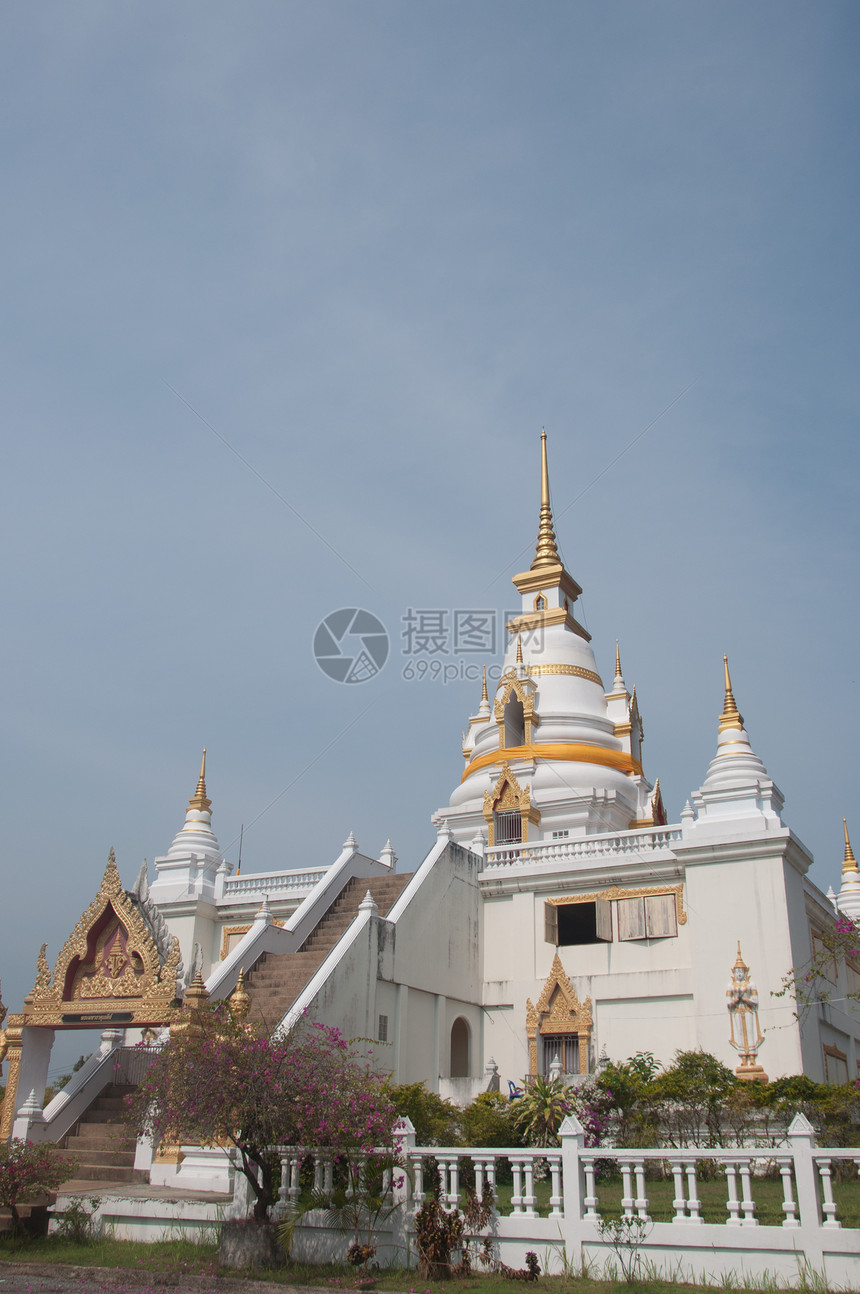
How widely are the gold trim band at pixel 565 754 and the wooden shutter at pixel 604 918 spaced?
25.0ft

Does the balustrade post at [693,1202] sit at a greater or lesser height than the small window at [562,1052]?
lesser

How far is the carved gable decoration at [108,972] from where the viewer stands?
1430 centimetres

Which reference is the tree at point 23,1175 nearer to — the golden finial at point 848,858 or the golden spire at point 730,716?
the golden spire at point 730,716

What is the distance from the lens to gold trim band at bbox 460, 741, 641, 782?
27.6 metres

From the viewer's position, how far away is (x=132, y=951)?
14.7 metres

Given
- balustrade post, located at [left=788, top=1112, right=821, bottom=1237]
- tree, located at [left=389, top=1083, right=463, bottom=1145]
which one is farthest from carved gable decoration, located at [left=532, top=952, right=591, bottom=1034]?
balustrade post, located at [left=788, top=1112, right=821, bottom=1237]

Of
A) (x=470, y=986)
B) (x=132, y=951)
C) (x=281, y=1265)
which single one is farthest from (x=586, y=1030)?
(x=281, y=1265)

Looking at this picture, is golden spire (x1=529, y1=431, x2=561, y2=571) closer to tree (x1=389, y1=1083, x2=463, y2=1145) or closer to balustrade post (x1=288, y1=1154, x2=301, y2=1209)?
tree (x1=389, y1=1083, x2=463, y2=1145)

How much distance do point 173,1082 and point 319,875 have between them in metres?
11.4

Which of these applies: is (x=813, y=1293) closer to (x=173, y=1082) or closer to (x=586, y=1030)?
(x=173, y=1082)

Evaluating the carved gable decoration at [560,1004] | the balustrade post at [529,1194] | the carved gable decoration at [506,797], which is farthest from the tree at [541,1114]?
the carved gable decoration at [506,797]

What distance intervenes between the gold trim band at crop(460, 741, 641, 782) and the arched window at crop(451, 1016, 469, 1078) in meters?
8.48

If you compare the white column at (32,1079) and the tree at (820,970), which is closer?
the white column at (32,1079)

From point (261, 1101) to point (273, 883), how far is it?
12.3 meters
